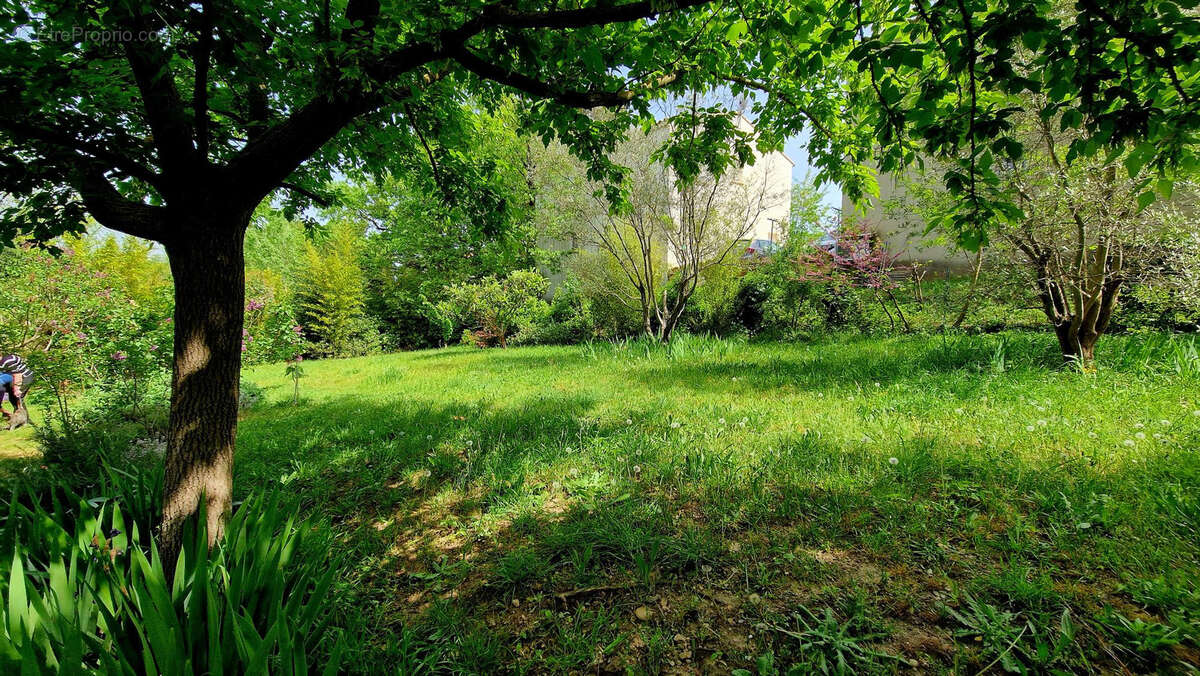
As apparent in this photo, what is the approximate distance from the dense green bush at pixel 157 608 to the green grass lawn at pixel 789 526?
406 millimetres

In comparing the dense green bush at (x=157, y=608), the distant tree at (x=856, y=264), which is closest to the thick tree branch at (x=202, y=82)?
the dense green bush at (x=157, y=608)

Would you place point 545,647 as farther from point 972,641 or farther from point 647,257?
point 647,257

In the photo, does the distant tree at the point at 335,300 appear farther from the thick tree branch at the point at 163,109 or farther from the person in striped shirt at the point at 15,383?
the thick tree branch at the point at 163,109

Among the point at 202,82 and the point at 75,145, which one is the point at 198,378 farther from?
the point at 202,82

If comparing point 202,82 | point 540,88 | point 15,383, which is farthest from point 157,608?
point 15,383

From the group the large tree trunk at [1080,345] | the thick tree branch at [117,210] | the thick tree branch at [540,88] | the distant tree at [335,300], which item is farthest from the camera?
the distant tree at [335,300]

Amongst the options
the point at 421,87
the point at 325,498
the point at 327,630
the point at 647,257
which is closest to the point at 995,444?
the point at 327,630

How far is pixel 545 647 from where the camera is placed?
1.66m

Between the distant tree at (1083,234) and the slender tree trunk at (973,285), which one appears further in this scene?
the slender tree trunk at (973,285)

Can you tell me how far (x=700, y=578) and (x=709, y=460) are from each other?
3.55ft

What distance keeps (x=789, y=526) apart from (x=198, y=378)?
309 cm

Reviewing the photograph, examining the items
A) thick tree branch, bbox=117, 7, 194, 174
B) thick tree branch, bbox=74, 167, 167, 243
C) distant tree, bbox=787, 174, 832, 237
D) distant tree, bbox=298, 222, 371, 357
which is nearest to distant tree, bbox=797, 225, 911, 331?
distant tree, bbox=787, 174, 832, 237

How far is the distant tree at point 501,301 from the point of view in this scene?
12.6m

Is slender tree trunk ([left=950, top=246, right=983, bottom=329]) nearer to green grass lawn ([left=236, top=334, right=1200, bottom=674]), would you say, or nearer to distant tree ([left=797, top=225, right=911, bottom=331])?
distant tree ([left=797, top=225, right=911, bottom=331])
